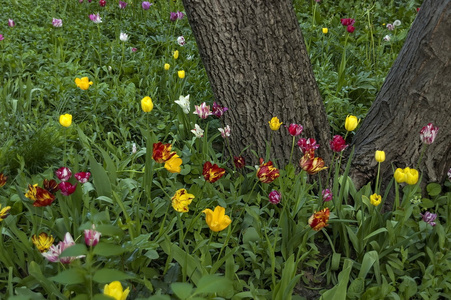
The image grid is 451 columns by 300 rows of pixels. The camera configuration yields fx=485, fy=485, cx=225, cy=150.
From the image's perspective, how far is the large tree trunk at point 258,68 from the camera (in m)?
2.20

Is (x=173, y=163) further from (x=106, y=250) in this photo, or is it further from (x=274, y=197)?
(x=106, y=250)

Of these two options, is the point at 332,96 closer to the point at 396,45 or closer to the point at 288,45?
the point at 288,45

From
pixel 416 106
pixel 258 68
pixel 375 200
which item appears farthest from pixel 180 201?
pixel 416 106

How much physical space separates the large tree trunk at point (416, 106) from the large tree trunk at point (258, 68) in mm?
232

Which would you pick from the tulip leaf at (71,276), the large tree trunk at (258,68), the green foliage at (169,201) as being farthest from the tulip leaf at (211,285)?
the large tree trunk at (258,68)

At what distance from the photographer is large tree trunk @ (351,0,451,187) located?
7.00 ft

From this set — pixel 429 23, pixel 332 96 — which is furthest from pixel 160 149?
pixel 332 96

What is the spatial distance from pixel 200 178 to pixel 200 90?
104cm

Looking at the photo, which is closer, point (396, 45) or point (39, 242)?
point (39, 242)

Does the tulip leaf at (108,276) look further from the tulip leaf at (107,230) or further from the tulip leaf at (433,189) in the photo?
the tulip leaf at (433,189)

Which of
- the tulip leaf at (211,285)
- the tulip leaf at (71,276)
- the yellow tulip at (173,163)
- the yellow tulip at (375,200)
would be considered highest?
the tulip leaf at (211,285)

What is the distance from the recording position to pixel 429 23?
2148 millimetres

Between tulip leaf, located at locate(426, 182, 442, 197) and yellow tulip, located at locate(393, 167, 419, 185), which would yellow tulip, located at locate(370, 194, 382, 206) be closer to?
yellow tulip, located at locate(393, 167, 419, 185)

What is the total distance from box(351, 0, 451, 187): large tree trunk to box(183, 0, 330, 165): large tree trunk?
0.23 meters
